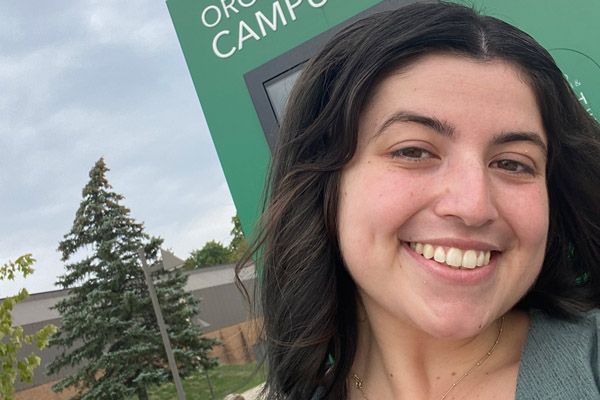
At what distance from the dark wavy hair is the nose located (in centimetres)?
21

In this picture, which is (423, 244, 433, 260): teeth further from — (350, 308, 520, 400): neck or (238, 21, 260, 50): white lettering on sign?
(238, 21, 260, 50): white lettering on sign

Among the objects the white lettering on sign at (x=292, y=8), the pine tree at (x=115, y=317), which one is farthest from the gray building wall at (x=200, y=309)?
the white lettering on sign at (x=292, y=8)

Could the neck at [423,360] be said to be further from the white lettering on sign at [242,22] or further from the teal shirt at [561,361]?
the white lettering on sign at [242,22]

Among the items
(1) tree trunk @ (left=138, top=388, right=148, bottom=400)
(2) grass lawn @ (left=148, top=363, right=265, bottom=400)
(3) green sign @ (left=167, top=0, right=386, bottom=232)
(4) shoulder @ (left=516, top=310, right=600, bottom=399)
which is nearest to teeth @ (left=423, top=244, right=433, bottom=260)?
(4) shoulder @ (left=516, top=310, right=600, bottom=399)

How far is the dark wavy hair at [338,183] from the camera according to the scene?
1.21m

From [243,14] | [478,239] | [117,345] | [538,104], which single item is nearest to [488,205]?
[478,239]

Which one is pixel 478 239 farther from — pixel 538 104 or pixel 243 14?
pixel 243 14

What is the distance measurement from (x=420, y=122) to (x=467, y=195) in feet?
0.53

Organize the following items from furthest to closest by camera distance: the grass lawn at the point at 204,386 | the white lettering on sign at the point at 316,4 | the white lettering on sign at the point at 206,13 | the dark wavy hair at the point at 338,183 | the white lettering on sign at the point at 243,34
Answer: the grass lawn at the point at 204,386 < the white lettering on sign at the point at 206,13 < the white lettering on sign at the point at 243,34 < the white lettering on sign at the point at 316,4 < the dark wavy hair at the point at 338,183

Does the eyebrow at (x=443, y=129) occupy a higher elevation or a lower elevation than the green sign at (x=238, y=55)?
lower

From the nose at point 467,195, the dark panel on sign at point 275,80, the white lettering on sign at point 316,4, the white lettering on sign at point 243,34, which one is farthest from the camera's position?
the white lettering on sign at point 243,34

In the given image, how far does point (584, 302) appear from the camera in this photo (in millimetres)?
1272

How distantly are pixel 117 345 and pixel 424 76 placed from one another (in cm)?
1462

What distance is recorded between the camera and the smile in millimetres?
1096
